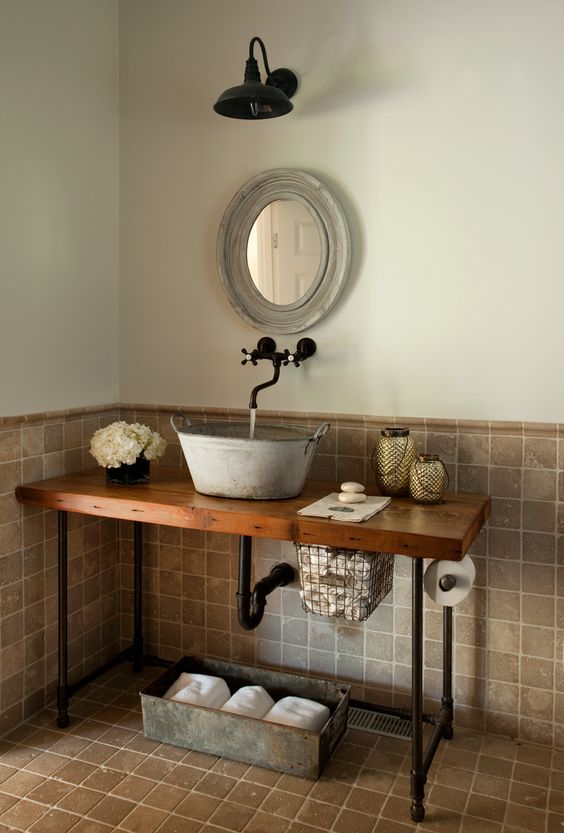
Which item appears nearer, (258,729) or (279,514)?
(279,514)

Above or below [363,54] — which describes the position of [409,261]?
below

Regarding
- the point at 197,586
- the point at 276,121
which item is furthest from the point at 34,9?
the point at 197,586

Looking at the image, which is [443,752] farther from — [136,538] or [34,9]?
[34,9]

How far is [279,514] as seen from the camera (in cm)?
190

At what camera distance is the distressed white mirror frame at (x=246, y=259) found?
2.30m

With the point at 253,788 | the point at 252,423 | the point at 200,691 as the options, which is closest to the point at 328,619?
the point at 200,691

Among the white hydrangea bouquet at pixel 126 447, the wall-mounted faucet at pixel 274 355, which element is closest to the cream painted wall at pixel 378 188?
the wall-mounted faucet at pixel 274 355

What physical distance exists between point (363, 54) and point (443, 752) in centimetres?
216

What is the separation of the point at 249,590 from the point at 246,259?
110 centimetres

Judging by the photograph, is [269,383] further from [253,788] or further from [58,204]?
[253,788]

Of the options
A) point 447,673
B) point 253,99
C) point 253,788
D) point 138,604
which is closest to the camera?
point 253,788

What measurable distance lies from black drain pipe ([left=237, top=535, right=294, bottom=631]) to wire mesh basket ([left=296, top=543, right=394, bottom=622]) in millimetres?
150

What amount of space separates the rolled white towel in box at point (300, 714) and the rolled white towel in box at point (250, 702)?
0.03 m

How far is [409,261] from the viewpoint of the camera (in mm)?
2248
